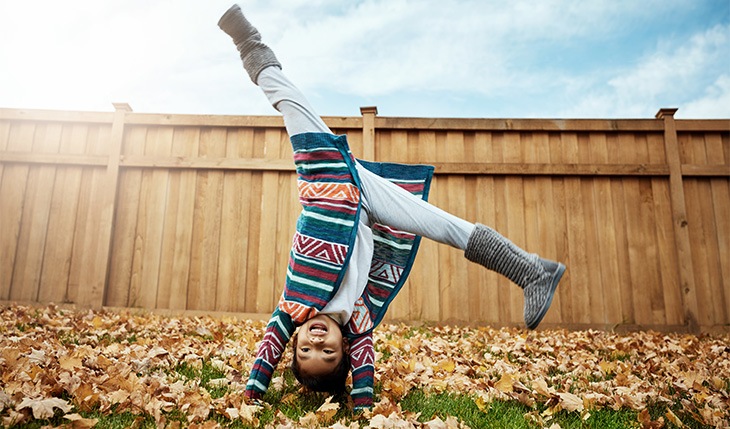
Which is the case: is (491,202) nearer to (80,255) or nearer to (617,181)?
(617,181)

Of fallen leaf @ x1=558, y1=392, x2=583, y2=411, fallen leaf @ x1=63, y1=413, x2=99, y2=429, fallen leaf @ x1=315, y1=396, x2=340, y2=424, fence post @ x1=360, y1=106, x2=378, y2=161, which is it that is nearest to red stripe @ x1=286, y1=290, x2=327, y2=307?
fallen leaf @ x1=315, y1=396, x2=340, y2=424

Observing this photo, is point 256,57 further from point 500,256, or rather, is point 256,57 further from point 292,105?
point 500,256

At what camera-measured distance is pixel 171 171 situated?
451 cm

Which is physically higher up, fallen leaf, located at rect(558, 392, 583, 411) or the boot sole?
the boot sole

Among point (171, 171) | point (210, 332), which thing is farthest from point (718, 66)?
point (171, 171)

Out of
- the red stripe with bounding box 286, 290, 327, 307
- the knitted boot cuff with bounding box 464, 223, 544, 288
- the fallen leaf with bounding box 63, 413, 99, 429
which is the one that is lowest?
the fallen leaf with bounding box 63, 413, 99, 429

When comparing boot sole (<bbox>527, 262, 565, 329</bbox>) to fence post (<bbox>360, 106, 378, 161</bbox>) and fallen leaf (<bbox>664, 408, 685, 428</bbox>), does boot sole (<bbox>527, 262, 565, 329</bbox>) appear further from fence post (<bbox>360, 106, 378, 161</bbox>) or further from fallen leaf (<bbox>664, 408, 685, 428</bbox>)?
fence post (<bbox>360, 106, 378, 161</bbox>)

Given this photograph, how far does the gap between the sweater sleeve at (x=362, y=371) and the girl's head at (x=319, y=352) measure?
0.06m

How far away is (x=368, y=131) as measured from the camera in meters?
4.56

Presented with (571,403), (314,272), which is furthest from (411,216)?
(571,403)

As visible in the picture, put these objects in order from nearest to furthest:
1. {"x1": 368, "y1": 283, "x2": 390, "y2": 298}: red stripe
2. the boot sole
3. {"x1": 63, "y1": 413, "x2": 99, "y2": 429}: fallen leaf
→ {"x1": 63, "y1": 413, "x2": 99, "y2": 429}: fallen leaf → the boot sole → {"x1": 368, "y1": 283, "x2": 390, "y2": 298}: red stripe

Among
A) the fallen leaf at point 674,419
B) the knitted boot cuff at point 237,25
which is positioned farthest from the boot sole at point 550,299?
the knitted boot cuff at point 237,25

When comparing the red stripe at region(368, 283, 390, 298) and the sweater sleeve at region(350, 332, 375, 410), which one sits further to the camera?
the red stripe at region(368, 283, 390, 298)

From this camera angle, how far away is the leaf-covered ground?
5.07 ft
